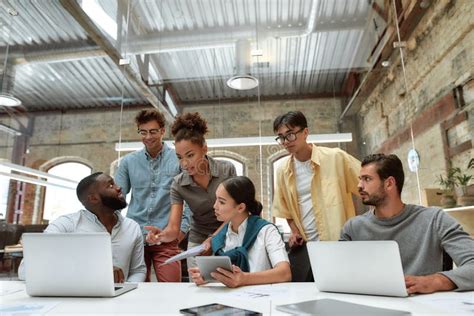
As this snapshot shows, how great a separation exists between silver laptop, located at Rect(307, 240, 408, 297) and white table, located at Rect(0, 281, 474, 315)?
0.03 meters

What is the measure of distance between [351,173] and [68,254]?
5.27 feet

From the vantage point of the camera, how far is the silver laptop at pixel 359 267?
103 cm

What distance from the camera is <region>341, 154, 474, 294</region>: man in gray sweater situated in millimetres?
1114

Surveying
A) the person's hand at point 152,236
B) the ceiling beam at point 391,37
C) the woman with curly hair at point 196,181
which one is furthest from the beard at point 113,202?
the ceiling beam at point 391,37

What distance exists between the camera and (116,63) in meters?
5.91

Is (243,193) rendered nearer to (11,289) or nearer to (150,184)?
(150,184)

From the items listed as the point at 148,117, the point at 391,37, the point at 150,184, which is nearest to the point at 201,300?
the point at 150,184

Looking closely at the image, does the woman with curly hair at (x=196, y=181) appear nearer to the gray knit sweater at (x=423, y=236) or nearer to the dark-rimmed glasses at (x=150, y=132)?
the dark-rimmed glasses at (x=150, y=132)

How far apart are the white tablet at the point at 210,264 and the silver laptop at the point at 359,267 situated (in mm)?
316

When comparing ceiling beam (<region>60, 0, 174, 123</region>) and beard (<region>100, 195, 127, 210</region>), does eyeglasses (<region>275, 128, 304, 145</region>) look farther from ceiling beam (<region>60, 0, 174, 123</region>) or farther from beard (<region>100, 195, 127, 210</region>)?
ceiling beam (<region>60, 0, 174, 123</region>)

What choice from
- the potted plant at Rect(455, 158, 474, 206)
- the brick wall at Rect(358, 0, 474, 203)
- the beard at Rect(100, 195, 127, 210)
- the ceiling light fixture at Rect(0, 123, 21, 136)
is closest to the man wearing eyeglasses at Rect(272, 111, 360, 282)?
the beard at Rect(100, 195, 127, 210)

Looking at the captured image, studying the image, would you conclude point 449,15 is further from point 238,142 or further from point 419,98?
point 238,142

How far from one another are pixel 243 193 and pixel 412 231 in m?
0.77

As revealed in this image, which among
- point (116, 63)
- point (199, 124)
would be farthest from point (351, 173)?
point (116, 63)
